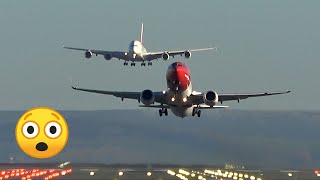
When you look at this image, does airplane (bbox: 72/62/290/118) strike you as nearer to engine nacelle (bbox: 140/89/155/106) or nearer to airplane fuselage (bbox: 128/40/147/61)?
engine nacelle (bbox: 140/89/155/106)

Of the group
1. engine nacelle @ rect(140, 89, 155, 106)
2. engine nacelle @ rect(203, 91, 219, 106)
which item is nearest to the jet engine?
engine nacelle @ rect(140, 89, 155, 106)

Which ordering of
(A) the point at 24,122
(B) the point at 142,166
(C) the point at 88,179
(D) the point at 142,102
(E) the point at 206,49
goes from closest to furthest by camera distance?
(A) the point at 24,122 < (C) the point at 88,179 < (D) the point at 142,102 < (B) the point at 142,166 < (E) the point at 206,49

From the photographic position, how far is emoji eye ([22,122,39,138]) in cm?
3300

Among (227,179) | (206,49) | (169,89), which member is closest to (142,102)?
(169,89)

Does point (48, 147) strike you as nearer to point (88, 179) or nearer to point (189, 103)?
point (88, 179)

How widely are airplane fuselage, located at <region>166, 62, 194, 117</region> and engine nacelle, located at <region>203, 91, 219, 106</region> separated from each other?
2.07m

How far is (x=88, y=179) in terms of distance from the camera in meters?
69.6

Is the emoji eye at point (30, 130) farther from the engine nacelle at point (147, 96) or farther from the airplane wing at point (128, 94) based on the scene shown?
the airplane wing at point (128, 94)

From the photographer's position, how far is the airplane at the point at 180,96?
3044 inches

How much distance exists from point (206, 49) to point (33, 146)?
423 feet

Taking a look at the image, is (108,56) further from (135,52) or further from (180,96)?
(180,96)

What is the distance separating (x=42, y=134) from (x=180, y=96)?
47461 millimetres

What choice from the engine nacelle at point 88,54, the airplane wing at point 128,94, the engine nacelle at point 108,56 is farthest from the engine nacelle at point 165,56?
the airplane wing at point 128,94

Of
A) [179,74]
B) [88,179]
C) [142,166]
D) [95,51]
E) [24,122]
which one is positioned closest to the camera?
[24,122]
